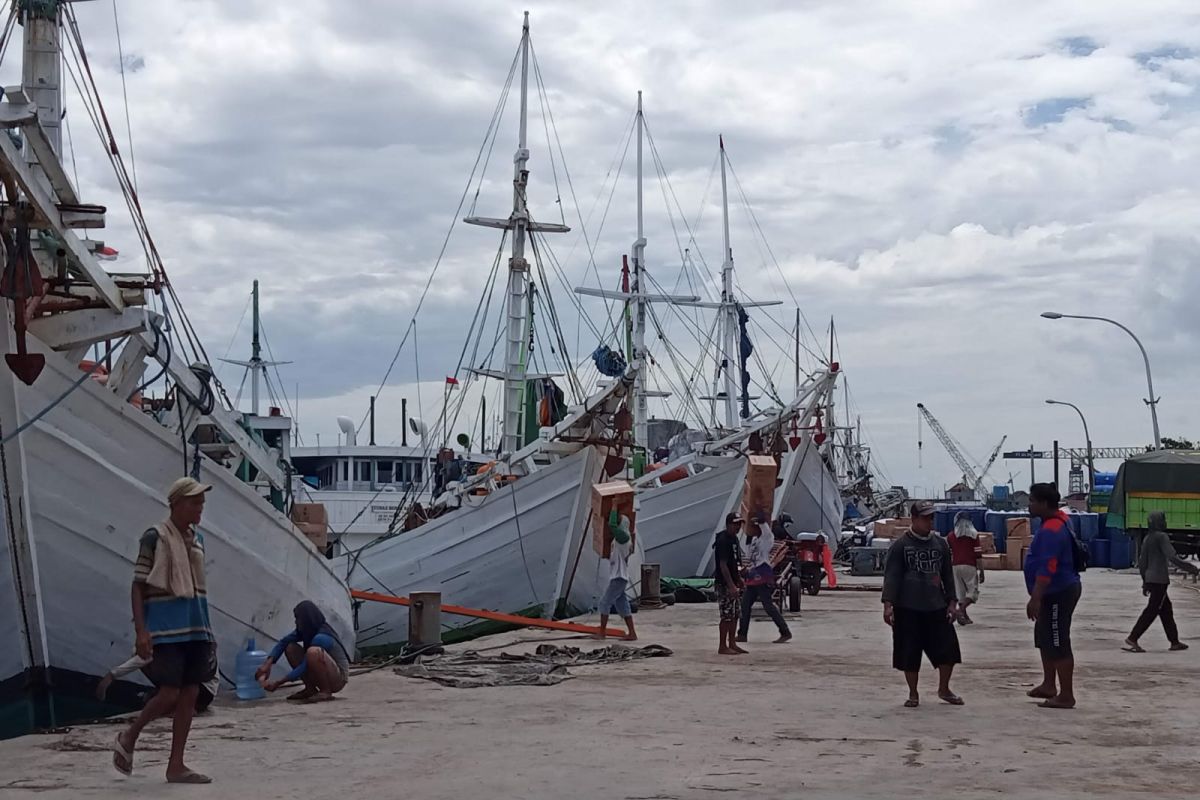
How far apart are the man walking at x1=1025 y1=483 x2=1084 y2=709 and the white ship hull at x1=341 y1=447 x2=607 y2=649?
1113 centimetres

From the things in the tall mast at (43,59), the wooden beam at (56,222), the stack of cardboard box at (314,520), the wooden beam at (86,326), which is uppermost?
the tall mast at (43,59)

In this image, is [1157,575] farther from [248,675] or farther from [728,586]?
[248,675]

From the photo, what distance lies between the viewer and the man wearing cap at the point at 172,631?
21.6 ft

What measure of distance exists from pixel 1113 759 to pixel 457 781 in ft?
11.3

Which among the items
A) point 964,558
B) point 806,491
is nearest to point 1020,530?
point 806,491

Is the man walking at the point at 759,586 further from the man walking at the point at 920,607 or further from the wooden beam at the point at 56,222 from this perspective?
the wooden beam at the point at 56,222

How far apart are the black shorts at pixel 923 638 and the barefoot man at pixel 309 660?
401 centimetres

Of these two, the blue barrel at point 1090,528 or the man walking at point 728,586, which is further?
the blue barrel at point 1090,528

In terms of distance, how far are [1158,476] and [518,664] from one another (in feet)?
80.3

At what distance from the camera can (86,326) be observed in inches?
385

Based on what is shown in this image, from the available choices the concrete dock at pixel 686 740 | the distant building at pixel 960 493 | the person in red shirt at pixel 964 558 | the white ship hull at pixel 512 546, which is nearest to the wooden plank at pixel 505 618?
the concrete dock at pixel 686 740

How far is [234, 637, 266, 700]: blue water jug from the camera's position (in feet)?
33.0

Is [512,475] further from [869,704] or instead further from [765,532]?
[869,704]

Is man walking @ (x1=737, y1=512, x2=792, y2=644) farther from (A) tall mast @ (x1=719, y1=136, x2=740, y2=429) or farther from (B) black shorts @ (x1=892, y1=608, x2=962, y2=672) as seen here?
(A) tall mast @ (x1=719, y1=136, x2=740, y2=429)
